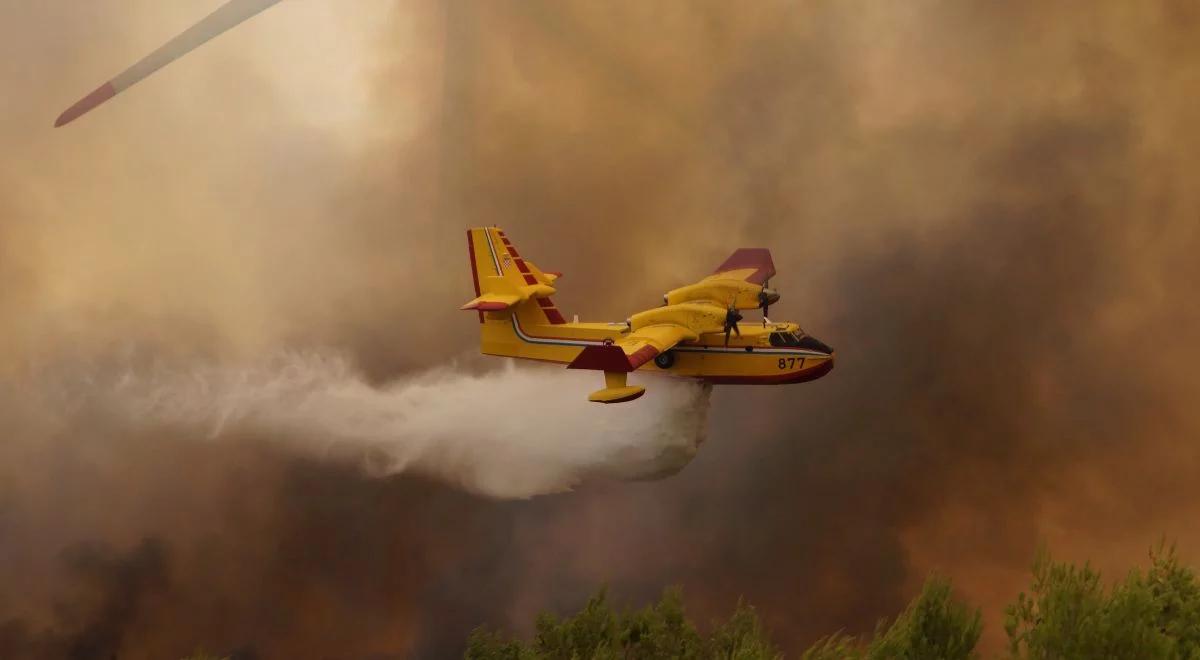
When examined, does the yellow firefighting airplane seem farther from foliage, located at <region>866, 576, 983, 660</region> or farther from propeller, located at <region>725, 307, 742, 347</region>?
foliage, located at <region>866, 576, 983, 660</region>

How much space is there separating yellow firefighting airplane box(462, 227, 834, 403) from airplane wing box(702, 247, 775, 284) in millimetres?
72

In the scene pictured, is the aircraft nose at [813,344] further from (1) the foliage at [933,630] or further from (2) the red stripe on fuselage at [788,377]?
(1) the foliage at [933,630]

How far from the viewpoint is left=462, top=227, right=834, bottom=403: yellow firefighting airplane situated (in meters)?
29.4

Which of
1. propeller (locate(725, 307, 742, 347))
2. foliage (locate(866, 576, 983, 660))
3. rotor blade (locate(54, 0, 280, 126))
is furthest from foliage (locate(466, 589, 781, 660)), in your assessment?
rotor blade (locate(54, 0, 280, 126))

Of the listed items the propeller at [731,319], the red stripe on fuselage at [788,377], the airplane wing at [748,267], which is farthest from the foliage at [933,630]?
the airplane wing at [748,267]

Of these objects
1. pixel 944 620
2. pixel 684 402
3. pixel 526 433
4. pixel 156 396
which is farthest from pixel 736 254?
pixel 156 396

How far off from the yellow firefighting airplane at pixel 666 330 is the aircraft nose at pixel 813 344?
1.3 inches

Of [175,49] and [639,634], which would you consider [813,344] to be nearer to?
[639,634]

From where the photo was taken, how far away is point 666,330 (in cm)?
2911

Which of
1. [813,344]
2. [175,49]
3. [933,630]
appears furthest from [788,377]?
[175,49]

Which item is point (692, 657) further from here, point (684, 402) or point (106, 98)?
point (106, 98)

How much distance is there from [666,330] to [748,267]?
5404 millimetres

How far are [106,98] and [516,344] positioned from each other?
14106mm

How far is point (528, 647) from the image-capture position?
102ft
